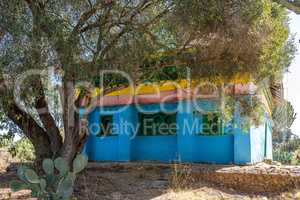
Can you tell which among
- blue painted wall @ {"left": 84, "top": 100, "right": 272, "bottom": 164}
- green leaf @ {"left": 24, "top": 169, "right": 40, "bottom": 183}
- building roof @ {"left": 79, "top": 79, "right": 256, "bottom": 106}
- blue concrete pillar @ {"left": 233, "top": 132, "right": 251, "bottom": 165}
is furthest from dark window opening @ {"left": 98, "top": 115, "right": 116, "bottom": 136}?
green leaf @ {"left": 24, "top": 169, "right": 40, "bottom": 183}

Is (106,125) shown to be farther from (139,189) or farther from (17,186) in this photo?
(17,186)

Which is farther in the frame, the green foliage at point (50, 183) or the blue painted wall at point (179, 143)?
the blue painted wall at point (179, 143)

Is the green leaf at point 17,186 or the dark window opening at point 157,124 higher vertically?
the dark window opening at point 157,124

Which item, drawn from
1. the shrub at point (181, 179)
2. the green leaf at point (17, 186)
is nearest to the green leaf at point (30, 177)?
the green leaf at point (17, 186)

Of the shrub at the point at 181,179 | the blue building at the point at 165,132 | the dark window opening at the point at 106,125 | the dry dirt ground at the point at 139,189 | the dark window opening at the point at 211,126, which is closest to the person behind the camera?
the dry dirt ground at the point at 139,189

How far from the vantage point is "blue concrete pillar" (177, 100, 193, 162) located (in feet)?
47.3

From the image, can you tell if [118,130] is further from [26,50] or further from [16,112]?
[26,50]

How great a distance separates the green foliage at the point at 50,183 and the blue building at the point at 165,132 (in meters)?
6.75

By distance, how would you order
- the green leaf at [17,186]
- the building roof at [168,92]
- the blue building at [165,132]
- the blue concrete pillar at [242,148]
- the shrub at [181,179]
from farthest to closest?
the blue building at [165,132], the blue concrete pillar at [242,148], the building roof at [168,92], the shrub at [181,179], the green leaf at [17,186]

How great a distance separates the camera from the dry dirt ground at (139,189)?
358 inches

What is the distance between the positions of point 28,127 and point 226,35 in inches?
228

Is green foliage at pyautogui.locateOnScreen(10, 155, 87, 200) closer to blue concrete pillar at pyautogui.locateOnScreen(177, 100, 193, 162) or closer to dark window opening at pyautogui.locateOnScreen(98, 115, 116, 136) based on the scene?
blue concrete pillar at pyautogui.locateOnScreen(177, 100, 193, 162)

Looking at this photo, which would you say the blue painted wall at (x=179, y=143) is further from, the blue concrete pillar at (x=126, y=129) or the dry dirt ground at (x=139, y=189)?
the dry dirt ground at (x=139, y=189)

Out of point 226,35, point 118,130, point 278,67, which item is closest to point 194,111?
point 118,130
